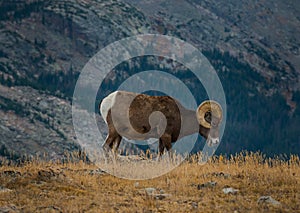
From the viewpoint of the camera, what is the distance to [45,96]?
199m

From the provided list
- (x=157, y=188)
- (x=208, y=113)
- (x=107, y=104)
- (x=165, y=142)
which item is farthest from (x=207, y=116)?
(x=157, y=188)

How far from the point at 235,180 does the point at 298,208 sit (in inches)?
123

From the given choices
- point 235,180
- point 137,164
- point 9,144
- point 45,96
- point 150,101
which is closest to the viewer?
point 235,180

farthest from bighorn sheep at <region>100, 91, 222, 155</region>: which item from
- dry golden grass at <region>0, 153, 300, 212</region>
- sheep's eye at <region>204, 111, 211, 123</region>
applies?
dry golden grass at <region>0, 153, 300, 212</region>

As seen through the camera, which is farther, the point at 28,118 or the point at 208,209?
the point at 28,118

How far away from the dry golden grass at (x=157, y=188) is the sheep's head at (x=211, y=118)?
4168 millimetres

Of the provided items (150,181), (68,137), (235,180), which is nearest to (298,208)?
(235,180)

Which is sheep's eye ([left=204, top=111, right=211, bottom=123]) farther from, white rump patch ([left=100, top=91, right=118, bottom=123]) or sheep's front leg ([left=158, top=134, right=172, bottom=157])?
white rump patch ([left=100, top=91, right=118, bottom=123])

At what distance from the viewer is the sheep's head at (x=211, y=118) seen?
2089cm

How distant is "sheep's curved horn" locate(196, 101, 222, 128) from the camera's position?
→ 2088 cm

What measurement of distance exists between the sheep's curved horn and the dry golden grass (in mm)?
4279

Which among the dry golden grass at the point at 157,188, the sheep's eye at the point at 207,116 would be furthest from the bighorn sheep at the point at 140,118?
the dry golden grass at the point at 157,188

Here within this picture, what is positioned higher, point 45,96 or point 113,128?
point 113,128

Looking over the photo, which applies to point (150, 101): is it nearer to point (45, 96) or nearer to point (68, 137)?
point (68, 137)
